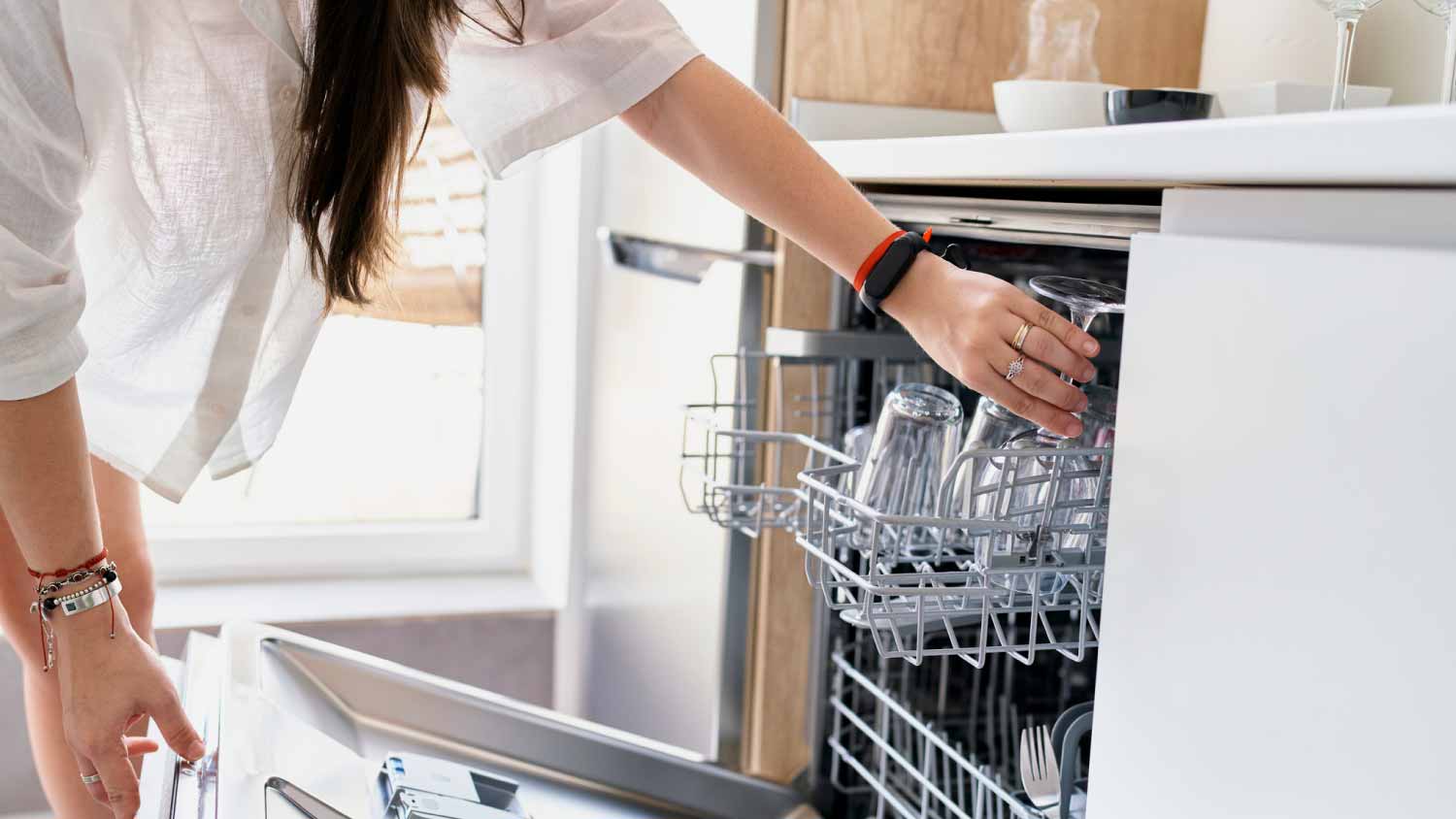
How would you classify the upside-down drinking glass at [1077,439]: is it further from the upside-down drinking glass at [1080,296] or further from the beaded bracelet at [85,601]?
the beaded bracelet at [85,601]

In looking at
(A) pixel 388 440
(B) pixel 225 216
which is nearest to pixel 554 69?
(B) pixel 225 216

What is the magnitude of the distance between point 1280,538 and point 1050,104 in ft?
1.90

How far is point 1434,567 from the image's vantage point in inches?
18.0

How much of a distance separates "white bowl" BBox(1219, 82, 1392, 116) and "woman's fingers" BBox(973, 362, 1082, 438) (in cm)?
41

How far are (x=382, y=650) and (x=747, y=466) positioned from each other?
819 millimetres

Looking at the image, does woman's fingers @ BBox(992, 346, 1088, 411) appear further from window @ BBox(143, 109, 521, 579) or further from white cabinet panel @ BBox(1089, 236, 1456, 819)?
window @ BBox(143, 109, 521, 579)

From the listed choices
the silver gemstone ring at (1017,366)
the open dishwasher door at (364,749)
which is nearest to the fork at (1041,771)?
the silver gemstone ring at (1017,366)

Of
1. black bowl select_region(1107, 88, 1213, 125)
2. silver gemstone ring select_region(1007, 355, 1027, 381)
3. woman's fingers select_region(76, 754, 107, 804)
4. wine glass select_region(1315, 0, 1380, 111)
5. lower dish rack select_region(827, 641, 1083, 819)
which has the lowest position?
lower dish rack select_region(827, 641, 1083, 819)

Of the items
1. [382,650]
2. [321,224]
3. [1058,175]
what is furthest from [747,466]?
[382,650]

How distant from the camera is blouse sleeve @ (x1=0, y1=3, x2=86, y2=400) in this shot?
0.71 meters

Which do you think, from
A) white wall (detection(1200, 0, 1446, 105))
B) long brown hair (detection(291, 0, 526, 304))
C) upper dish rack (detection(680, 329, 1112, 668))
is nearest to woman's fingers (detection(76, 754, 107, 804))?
long brown hair (detection(291, 0, 526, 304))

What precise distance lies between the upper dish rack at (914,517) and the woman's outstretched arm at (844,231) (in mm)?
47

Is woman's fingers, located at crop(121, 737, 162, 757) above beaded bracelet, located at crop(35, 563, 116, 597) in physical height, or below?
below

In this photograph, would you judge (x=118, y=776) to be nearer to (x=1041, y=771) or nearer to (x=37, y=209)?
(x=37, y=209)
